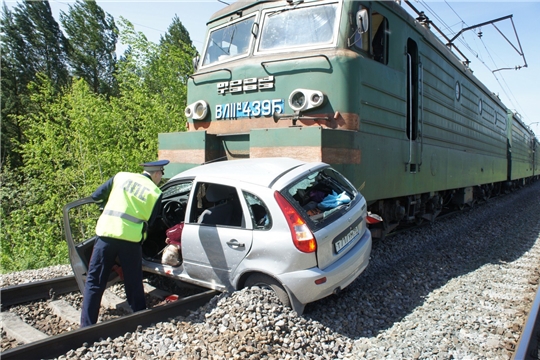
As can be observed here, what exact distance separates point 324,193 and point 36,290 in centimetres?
342

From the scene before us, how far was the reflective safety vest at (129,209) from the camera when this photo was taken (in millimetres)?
4059

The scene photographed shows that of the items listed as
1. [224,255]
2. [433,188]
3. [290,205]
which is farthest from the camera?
[433,188]

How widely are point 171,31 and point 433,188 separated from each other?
4433 centimetres

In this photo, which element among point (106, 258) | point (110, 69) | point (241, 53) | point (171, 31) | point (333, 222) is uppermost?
point (171, 31)

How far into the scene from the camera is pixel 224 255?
4.05 metres

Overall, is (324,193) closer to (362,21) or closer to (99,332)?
(362,21)

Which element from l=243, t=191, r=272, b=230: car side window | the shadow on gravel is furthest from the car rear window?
the shadow on gravel

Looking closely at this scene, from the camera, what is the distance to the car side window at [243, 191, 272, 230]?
12.6ft

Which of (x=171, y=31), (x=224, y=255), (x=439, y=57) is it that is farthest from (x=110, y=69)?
(x=224, y=255)

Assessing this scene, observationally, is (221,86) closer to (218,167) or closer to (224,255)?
(218,167)

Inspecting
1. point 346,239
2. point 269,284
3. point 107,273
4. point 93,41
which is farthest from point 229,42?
point 93,41

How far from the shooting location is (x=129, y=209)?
409 centimetres

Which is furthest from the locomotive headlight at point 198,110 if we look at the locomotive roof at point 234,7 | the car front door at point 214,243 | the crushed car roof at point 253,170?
the car front door at point 214,243

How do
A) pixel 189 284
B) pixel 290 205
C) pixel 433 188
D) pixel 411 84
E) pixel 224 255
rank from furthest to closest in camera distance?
1. pixel 433 188
2. pixel 411 84
3. pixel 189 284
4. pixel 224 255
5. pixel 290 205
